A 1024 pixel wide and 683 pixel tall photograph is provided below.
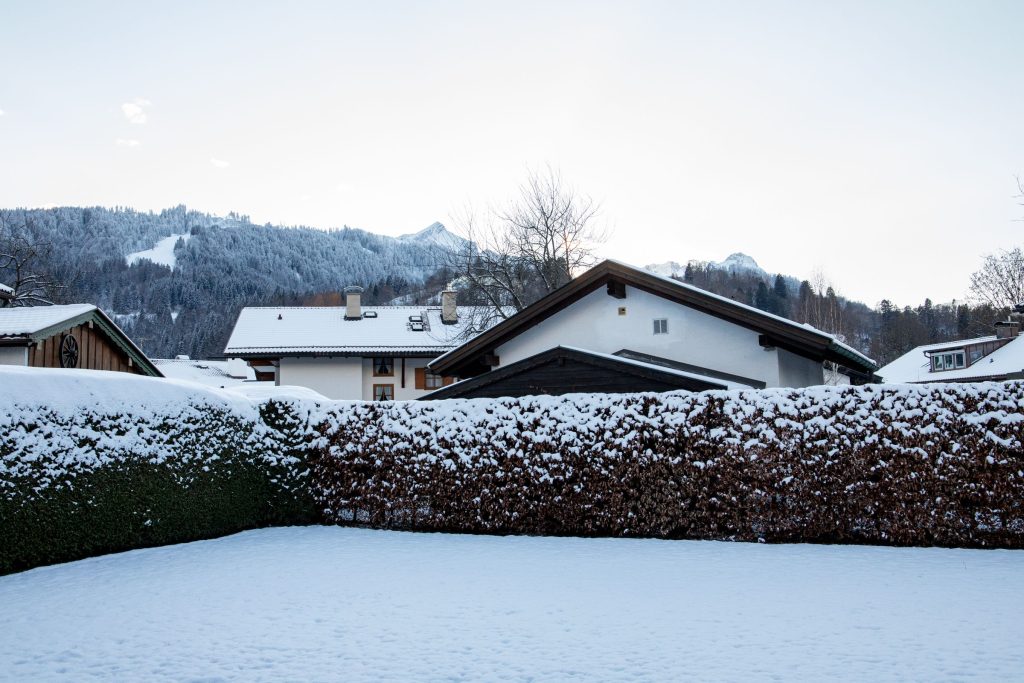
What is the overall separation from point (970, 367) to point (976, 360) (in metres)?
0.80

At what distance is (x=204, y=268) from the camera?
11944 cm

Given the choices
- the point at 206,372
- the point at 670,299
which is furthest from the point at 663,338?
the point at 206,372

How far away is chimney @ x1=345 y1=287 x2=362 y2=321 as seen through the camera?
38.5m

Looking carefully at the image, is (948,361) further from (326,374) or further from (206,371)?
(206,371)

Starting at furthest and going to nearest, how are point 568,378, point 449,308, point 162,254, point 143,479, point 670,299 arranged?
1. point 162,254
2. point 449,308
3. point 670,299
4. point 568,378
5. point 143,479

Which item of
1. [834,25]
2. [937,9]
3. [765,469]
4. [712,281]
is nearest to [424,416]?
[765,469]

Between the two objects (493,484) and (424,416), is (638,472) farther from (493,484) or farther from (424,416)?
(424,416)

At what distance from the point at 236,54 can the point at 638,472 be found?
11265mm

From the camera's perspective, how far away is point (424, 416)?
12.7 m

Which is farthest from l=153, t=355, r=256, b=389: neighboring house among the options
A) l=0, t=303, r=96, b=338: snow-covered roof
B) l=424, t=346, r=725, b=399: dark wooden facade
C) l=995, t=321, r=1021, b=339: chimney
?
l=995, t=321, r=1021, b=339: chimney

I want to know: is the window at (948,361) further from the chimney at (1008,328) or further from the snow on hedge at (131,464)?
the snow on hedge at (131,464)

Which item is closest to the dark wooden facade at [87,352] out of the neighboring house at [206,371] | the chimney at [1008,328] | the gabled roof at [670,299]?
the gabled roof at [670,299]

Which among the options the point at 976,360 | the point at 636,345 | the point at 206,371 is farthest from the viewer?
the point at 206,371

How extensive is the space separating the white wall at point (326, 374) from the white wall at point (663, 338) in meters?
17.9
